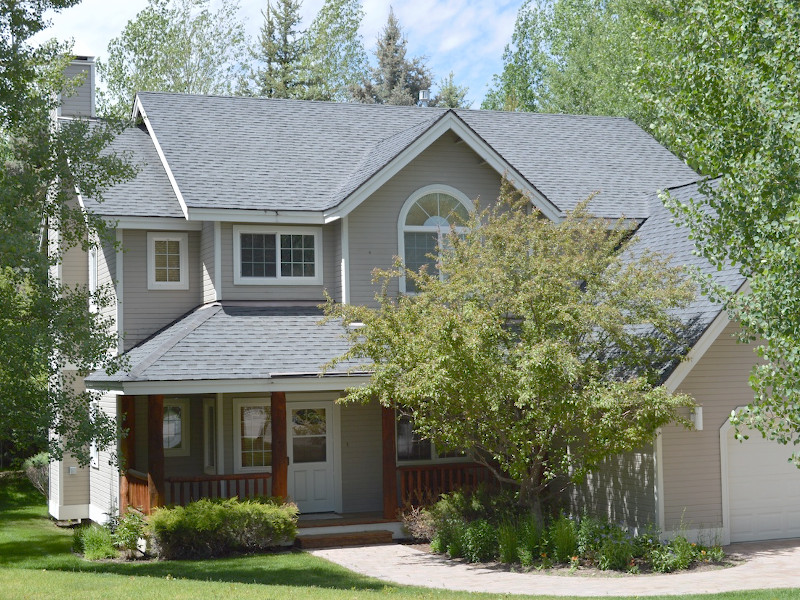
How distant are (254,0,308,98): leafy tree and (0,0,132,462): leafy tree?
33.3 m

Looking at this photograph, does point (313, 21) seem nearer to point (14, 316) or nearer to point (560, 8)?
point (560, 8)

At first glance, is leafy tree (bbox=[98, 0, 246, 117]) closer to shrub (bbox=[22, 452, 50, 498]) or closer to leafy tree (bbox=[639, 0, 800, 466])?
shrub (bbox=[22, 452, 50, 498])

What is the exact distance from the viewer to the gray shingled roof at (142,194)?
831 inches

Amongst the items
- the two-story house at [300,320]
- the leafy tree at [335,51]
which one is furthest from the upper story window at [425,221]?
the leafy tree at [335,51]

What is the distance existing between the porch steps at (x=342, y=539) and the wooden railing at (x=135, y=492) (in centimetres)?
281

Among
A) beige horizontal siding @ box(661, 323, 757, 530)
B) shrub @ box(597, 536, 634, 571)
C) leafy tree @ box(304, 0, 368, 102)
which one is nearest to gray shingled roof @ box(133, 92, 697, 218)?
beige horizontal siding @ box(661, 323, 757, 530)

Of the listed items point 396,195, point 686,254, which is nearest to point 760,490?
point 686,254

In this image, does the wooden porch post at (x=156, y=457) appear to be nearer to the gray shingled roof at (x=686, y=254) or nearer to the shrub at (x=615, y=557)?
the shrub at (x=615, y=557)

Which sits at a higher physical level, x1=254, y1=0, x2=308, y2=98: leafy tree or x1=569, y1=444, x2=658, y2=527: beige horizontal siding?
x1=254, y1=0, x2=308, y2=98: leafy tree

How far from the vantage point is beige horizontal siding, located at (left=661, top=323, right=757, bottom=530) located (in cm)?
1695

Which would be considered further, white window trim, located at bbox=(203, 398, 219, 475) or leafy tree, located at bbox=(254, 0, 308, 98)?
leafy tree, located at bbox=(254, 0, 308, 98)

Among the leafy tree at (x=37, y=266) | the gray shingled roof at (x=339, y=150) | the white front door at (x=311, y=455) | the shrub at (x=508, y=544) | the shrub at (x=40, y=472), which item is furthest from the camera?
the shrub at (x=40, y=472)

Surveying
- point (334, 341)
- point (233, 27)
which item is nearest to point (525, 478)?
point (334, 341)

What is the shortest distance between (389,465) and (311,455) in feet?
7.80
